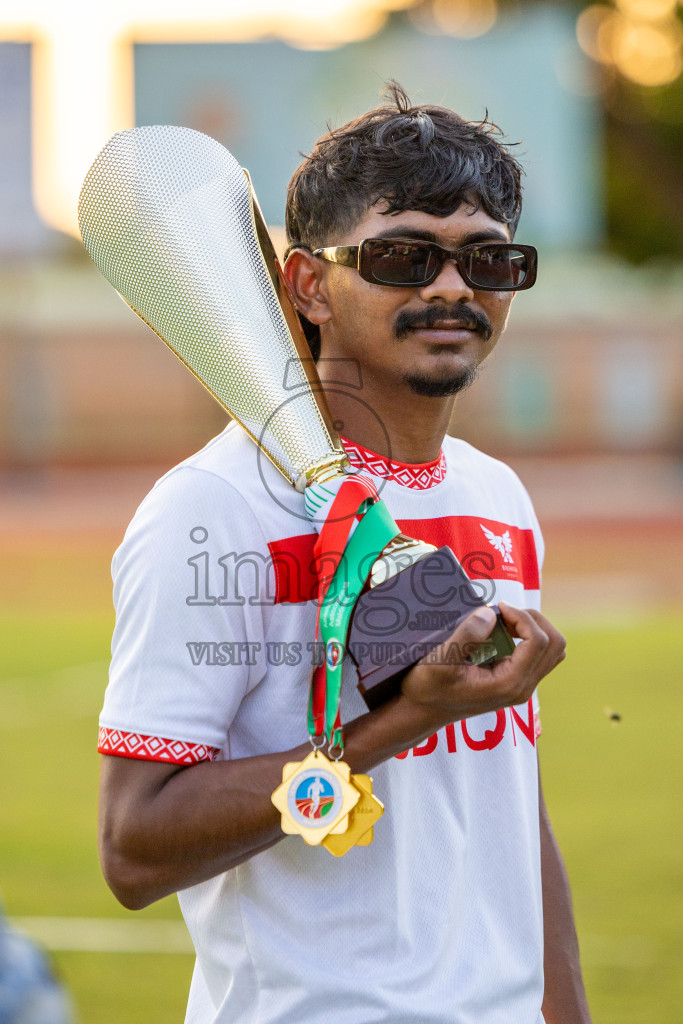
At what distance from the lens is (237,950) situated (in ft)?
5.66

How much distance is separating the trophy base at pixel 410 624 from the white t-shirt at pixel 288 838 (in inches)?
6.2

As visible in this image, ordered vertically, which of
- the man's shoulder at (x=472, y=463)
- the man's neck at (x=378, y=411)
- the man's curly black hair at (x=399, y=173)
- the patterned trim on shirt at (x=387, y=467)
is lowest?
the patterned trim on shirt at (x=387, y=467)

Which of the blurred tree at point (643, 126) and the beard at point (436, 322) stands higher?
the blurred tree at point (643, 126)

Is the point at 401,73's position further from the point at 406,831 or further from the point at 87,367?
the point at 406,831

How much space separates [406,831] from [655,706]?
7790 mm

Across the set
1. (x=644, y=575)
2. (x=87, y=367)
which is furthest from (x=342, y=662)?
(x=87, y=367)

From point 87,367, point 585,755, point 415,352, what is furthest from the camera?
point 87,367

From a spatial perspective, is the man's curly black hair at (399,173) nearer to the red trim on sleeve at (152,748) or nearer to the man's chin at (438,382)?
the man's chin at (438,382)

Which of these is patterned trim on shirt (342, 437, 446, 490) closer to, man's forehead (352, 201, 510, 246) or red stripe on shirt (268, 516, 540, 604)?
red stripe on shirt (268, 516, 540, 604)

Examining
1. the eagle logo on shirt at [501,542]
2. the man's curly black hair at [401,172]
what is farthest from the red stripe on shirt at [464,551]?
the man's curly black hair at [401,172]

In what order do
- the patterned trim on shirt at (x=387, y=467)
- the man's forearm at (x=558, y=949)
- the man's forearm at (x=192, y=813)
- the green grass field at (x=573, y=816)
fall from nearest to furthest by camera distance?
1. the man's forearm at (x=192, y=813)
2. the patterned trim on shirt at (x=387, y=467)
3. the man's forearm at (x=558, y=949)
4. the green grass field at (x=573, y=816)

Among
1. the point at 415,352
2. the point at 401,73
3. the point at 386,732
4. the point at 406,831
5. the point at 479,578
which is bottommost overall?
the point at 406,831

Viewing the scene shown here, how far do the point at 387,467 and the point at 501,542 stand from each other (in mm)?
251

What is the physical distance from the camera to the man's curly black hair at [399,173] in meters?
1.89
